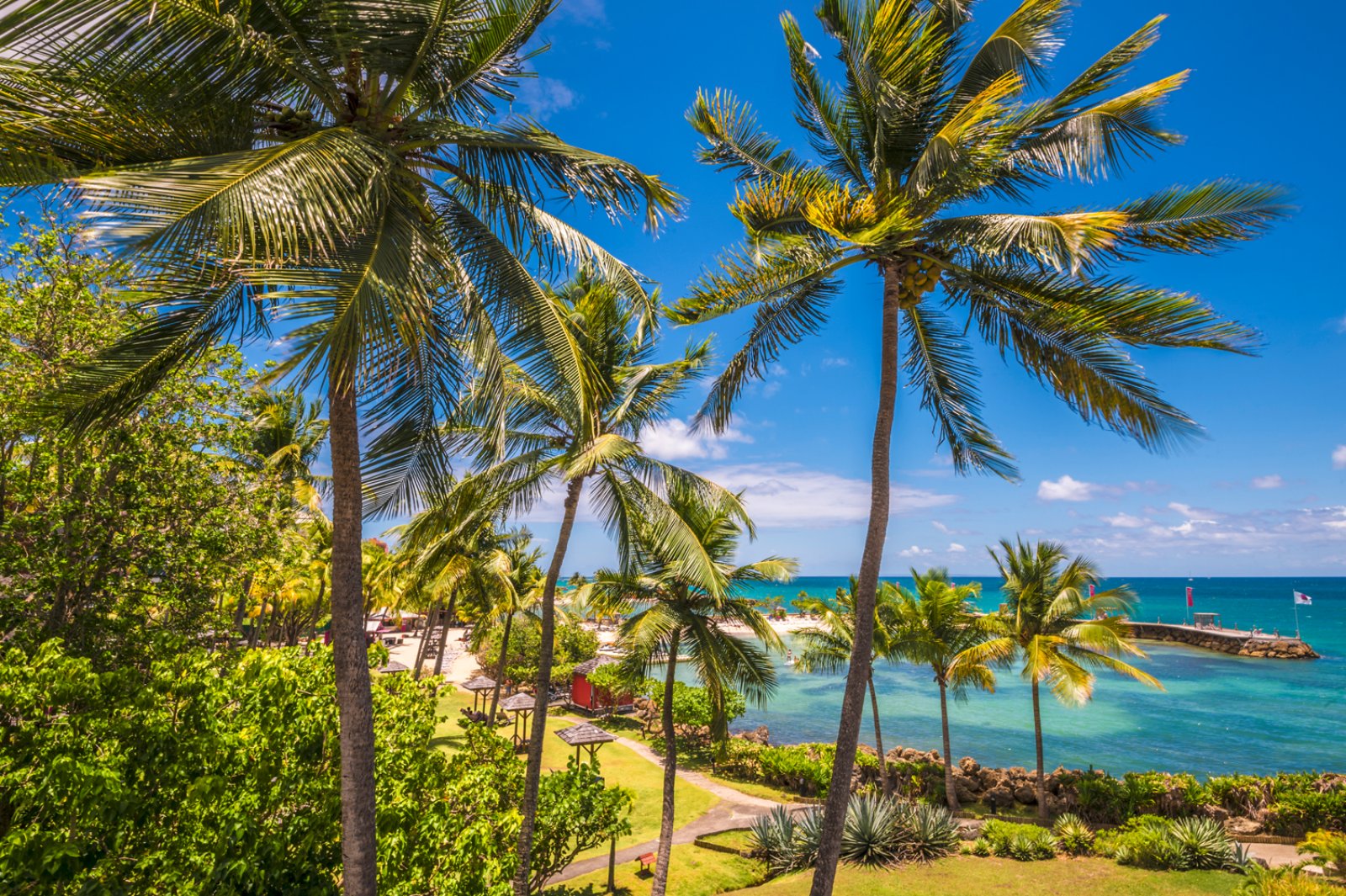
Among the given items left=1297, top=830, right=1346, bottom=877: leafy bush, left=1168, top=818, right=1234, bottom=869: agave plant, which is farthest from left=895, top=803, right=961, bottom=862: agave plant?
left=1297, top=830, right=1346, bottom=877: leafy bush

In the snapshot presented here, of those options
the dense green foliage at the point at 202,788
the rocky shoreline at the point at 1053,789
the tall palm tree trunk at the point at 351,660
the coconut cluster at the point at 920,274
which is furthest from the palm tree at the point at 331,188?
the rocky shoreline at the point at 1053,789

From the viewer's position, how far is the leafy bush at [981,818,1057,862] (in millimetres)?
13023

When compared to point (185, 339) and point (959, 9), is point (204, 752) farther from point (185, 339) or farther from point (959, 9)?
point (959, 9)

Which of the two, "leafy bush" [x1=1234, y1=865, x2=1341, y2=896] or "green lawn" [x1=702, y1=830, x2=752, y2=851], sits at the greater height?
"leafy bush" [x1=1234, y1=865, x2=1341, y2=896]

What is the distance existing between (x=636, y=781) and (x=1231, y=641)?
75676mm

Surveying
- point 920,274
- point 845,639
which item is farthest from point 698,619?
point 845,639

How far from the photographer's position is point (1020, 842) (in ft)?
43.1

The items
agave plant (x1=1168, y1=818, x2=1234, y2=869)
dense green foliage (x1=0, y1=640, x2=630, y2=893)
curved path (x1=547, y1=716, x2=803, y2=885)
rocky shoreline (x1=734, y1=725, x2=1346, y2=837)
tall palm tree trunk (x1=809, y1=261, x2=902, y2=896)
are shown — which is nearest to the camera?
dense green foliage (x1=0, y1=640, x2=630, y2=893)

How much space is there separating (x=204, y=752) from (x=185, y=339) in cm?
403

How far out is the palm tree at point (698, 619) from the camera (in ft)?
41.1

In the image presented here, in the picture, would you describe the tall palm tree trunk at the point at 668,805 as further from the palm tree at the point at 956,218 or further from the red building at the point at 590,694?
the red building at the point at 590,694

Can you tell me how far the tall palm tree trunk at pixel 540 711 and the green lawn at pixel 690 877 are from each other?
3.18 m

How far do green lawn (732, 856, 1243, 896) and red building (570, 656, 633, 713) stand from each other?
55.4ft

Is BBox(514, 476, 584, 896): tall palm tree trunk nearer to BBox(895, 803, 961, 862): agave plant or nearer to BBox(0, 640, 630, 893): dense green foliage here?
BBox(0, 640, 630, 893): dense green foliage
